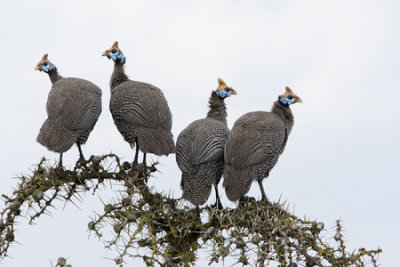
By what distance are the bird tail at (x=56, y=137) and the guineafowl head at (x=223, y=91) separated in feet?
6.17

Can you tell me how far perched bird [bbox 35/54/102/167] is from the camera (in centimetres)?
699

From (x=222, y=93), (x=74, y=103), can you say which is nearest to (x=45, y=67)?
(x=74, y=103)

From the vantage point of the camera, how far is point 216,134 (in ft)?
22.8

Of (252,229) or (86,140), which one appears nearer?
(252,229)

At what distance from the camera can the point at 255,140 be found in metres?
6.93

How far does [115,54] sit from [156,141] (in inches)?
85.7

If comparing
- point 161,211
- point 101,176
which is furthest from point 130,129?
point 161,211

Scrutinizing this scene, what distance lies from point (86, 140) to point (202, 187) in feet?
5.67

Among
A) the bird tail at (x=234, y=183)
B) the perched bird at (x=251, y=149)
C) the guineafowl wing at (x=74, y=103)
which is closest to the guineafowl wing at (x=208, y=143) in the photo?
the perched bird at (x=251, y=149)

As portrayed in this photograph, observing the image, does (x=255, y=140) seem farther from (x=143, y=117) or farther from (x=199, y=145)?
(x=143, y=117)

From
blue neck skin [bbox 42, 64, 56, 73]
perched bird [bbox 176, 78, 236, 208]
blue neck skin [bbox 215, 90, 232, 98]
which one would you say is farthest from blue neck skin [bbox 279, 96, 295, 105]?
blue neck skin [bbox 42, 64, 56, 73]

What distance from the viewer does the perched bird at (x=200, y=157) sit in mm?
6578

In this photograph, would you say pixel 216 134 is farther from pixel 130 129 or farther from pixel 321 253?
pixel 321 253

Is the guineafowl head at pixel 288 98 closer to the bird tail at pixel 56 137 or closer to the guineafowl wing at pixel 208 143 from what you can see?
the guineafowl wing at pixel 208 143
